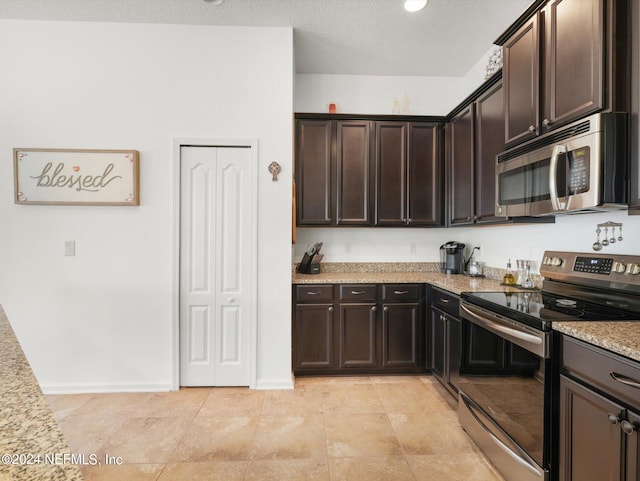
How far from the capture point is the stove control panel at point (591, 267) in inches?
65.3

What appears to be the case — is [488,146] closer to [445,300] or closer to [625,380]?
[445,300]

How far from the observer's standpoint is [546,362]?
1.42 metres

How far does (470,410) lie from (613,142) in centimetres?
169

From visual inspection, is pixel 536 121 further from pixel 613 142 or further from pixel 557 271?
pixel 557 271

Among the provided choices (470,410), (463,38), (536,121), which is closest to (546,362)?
(470,410)

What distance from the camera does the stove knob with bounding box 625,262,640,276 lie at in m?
1.62

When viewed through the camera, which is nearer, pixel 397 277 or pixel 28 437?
pixel 28 437

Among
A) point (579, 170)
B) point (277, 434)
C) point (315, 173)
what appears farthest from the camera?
point (315, 173)

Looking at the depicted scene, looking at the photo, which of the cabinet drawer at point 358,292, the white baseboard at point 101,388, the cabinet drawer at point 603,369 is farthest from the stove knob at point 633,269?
the white baseboard at point 101,388

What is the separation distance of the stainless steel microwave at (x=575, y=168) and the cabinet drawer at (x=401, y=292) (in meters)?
1.19

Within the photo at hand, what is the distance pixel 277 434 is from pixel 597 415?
1.75 meters

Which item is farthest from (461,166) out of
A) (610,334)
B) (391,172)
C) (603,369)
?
(603,369)

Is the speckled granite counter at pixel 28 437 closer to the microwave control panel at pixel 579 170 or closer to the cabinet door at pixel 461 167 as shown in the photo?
the microwave control panel at pixel 579 170

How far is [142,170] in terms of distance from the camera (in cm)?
278
